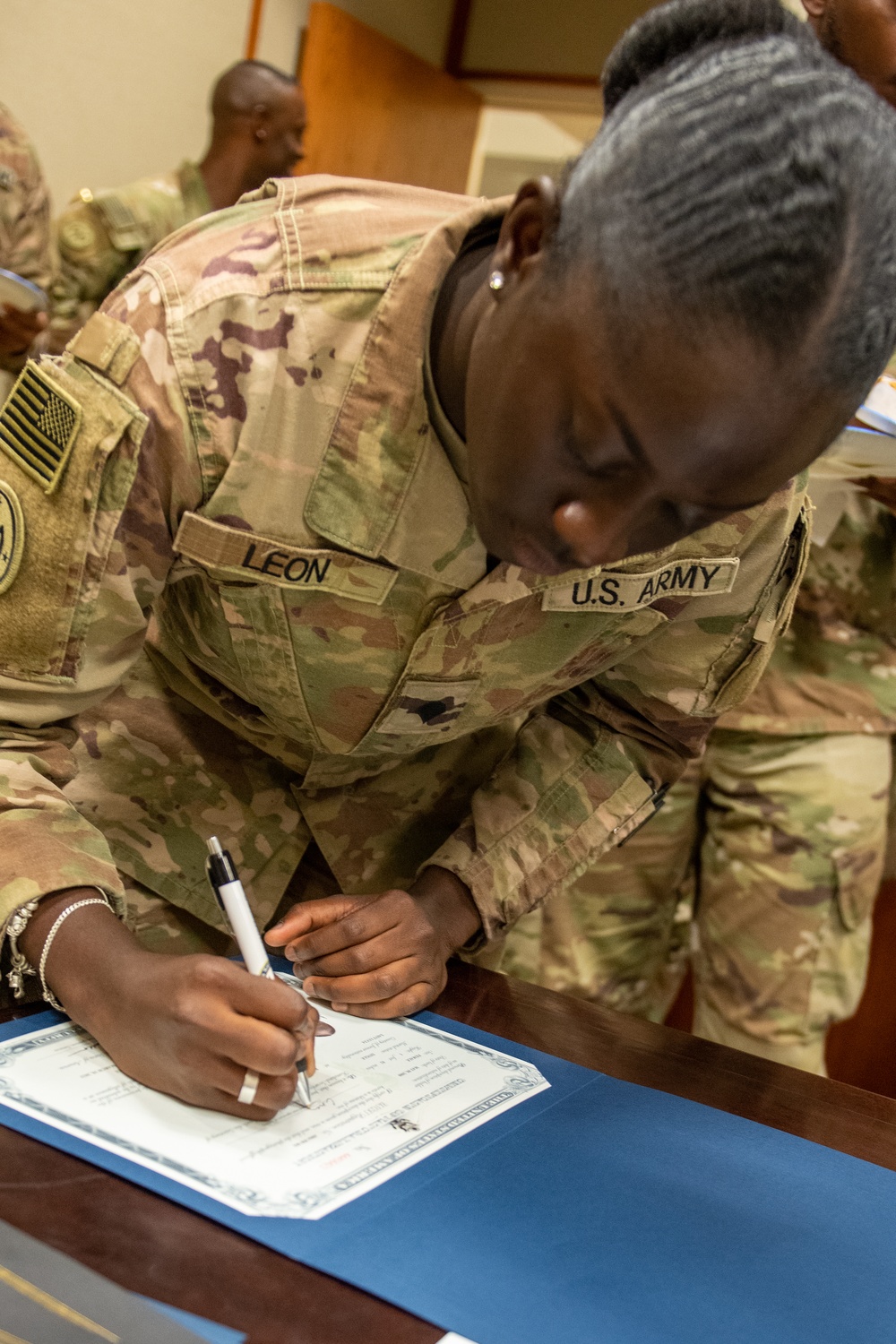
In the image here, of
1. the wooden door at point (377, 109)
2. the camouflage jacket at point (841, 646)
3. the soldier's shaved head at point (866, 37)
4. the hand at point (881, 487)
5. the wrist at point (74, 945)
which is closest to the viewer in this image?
the wrist at point (74, 945)

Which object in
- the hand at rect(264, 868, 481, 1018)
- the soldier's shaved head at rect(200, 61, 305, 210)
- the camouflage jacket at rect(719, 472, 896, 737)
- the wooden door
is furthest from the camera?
the wooden door

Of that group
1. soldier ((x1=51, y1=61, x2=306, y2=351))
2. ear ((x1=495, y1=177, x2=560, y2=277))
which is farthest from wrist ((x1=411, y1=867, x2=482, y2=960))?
soldier ((x1=51, y1=61, x2=306, y2=351))

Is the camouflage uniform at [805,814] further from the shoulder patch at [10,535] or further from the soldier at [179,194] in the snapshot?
the soldier at [179,194]

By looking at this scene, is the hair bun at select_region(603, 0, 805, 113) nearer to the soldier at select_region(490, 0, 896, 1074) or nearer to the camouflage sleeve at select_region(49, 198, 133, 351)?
the soldier at select_region(490, 0, 896, 1074)

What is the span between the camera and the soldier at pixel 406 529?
0.66 m

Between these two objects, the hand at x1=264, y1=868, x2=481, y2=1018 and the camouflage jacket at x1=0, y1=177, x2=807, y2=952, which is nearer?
the camouflage jacket at x1=0, y1=177, x2=807, y2=952

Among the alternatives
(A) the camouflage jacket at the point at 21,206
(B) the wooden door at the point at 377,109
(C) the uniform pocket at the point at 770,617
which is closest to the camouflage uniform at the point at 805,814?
(C) the uniform pocket at the point at 770,617

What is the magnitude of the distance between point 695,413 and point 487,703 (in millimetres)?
454

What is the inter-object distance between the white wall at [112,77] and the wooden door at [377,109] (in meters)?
0.34

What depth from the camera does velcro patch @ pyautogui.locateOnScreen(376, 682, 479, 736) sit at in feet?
3.34

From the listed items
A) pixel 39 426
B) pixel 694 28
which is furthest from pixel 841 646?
pixel 39 426

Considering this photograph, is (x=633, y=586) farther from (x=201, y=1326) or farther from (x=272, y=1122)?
(x=201, y=1326)

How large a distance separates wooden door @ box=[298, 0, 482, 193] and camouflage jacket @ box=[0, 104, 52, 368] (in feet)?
4.34

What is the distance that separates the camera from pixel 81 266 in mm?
2834
